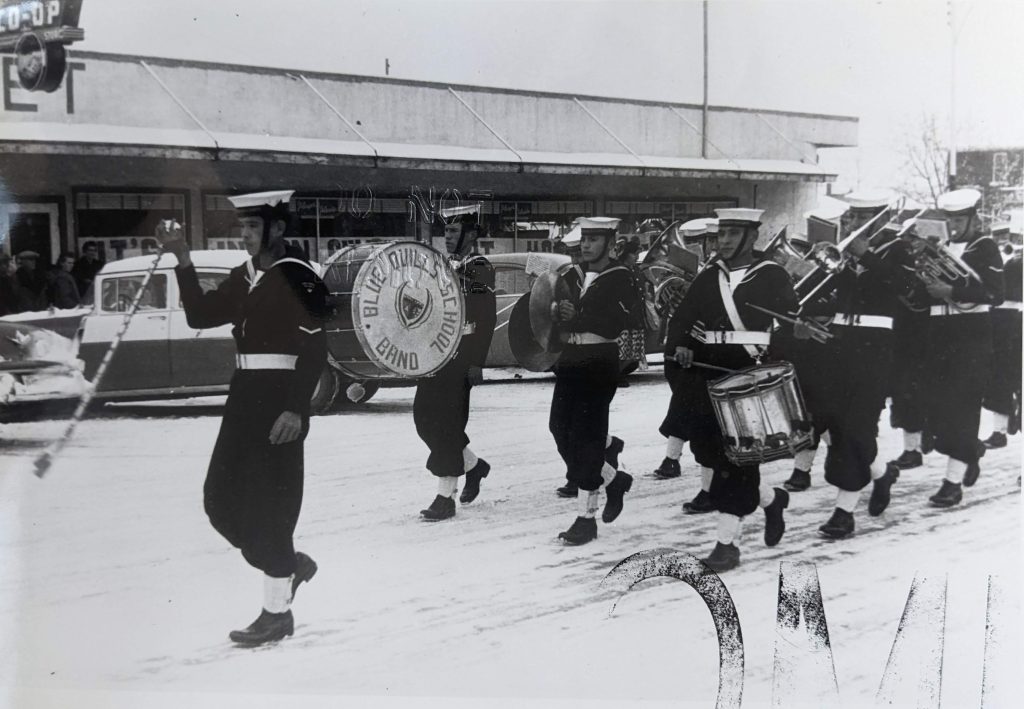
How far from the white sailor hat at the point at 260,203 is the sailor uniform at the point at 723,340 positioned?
1.93 meters

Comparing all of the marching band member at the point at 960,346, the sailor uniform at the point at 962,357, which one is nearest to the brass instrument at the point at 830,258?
the marching band member at the point at 960,346

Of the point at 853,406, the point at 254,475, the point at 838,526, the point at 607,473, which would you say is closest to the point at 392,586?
the point at 254,475

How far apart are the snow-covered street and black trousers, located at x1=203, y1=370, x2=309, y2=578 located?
11 centimetres

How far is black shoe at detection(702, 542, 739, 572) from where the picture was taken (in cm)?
468

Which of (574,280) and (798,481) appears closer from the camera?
(574,280)

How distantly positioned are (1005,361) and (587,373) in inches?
83.6

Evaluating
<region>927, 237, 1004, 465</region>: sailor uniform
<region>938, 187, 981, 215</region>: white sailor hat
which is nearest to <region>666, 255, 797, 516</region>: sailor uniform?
<region>938, 187, 981, 215</region>: white sailor hat

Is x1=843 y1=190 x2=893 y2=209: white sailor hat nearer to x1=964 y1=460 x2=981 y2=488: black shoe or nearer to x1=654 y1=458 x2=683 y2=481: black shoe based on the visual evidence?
x1=964 y1=460 x2=981 y2=488: black shoe

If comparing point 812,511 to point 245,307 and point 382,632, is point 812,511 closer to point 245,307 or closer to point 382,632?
point 382,632

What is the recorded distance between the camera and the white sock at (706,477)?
4848 millimetres

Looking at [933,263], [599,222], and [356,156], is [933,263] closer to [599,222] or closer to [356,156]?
[599,222]

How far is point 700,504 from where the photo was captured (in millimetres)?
4816

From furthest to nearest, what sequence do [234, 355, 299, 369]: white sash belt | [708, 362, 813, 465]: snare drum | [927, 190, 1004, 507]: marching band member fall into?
1. [927, 190, 1004, 507]: marching band member
2. [708, 362, 813, 465]: snare drum
3. [234, 355, 299, 369]: white sash belt

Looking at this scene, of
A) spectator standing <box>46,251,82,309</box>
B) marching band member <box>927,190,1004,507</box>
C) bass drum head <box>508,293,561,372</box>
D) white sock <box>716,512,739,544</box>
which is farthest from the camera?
marching band member <box>927,190,1004,507</box>
